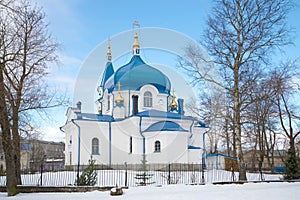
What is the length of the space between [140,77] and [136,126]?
5.30m

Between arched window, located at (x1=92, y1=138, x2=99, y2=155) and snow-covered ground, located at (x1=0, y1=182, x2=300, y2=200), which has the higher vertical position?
arched window, located at (x1=92, y1=138, x2=99, y2=155)

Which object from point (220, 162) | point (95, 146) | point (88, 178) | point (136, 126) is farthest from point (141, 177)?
point (220, 162)

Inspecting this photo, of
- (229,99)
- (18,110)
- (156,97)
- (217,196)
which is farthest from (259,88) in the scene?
(156,97)

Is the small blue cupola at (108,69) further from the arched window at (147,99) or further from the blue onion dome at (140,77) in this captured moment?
the arched window at (147,99)

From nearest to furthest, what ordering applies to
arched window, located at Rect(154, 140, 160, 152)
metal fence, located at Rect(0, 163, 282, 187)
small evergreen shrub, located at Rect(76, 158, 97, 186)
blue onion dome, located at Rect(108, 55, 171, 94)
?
1. small evergreen shrub, located at Rect(76, 158, 97, 186)
2. metal fence, located at Rect(0, 163, 282, 187)
3. arched window, located at Rect(154, 140, 160, 152)
4. blue onion dome, located at Rect(108, 55, 171, 94)

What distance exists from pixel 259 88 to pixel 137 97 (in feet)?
51.2

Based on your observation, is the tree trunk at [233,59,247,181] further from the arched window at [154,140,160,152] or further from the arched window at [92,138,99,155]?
the arched window at [92,138,99,155]

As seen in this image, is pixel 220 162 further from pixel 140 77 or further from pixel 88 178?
pixel 88 178

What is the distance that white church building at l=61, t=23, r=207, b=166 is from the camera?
25.2 meters

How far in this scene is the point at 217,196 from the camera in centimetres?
1018

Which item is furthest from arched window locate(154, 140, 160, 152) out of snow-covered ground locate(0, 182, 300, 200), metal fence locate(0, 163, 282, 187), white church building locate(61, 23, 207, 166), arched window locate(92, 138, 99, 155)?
snow-covered ground locate(0, 182, 300, 200)

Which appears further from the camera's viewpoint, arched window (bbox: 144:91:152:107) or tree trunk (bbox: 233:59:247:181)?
arched window (bbox: 144:91:152:107)

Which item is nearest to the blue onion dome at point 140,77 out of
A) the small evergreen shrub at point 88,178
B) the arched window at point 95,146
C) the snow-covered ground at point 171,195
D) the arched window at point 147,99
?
the arched window at point 147,99

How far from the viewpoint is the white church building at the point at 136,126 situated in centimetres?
2516
